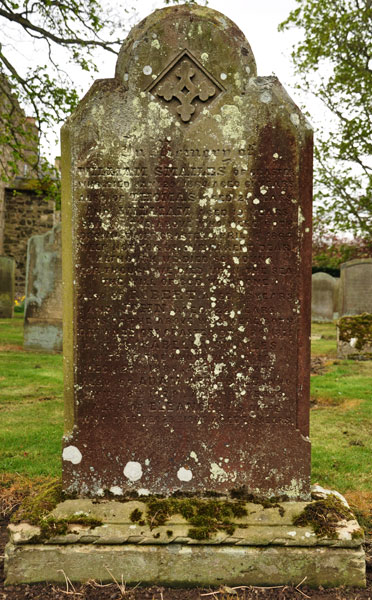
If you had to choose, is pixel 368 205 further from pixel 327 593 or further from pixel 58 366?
pixel 327 593

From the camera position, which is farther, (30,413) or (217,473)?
(30,413)

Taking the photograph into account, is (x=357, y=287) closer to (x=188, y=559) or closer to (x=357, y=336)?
(x=357, y=336)

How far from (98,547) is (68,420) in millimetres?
741

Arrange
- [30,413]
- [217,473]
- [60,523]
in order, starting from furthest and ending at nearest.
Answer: [30,413]
[217,473]
[60,523]

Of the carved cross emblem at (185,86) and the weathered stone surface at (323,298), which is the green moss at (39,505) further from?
the weathered stone surface at (323,298)

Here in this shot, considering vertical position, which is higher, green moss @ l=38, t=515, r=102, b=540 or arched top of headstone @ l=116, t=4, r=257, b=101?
arched top of headstone @ l=116, t=4, r=257, b=101

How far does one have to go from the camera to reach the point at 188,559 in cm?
259

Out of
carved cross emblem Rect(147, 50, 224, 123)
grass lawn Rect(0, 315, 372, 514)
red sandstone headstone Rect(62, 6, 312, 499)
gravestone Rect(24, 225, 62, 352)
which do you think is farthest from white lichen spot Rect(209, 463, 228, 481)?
gravestone Rect(24, 225, 62, 352)

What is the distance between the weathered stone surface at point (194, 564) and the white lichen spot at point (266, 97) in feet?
8.33

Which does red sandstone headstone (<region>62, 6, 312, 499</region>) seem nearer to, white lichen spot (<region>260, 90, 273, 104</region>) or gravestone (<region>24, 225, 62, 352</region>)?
white lichen spot (<region>260, 90, 273, 104</region>)

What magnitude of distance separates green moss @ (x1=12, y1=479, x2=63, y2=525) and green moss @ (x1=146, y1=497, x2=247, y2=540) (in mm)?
564

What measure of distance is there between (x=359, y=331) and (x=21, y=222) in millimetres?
16131

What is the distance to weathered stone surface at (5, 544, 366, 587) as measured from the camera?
2.59 meters

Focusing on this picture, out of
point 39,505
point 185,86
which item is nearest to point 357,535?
point 39,505
